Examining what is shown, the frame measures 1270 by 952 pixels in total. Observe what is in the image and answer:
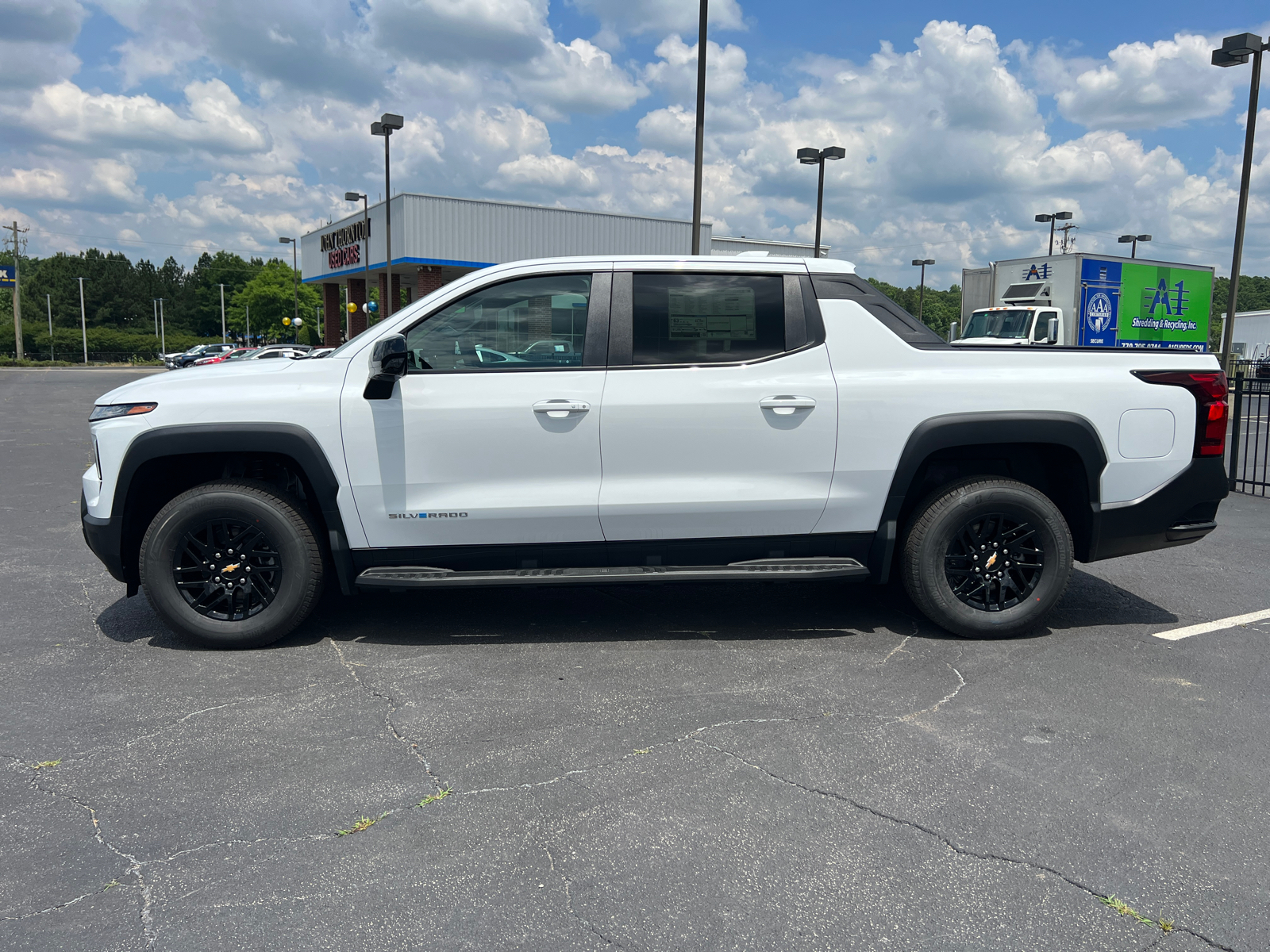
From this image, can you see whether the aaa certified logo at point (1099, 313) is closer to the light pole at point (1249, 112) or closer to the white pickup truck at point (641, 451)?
the light pole at point (1249, 112)

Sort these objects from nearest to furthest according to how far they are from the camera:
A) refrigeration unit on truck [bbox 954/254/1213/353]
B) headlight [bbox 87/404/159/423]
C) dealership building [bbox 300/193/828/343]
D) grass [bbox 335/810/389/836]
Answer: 1. grass [bbox 335/810/389/836]
2. headlight [bbox 87/404/159/423]
3. refrigeration unit on truck [bbox 954/254/1213/353]
4. dealership building [bbox 300/193/828/343]

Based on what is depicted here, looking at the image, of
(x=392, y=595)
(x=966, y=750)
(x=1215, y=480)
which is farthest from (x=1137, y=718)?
(x=392, y=595)

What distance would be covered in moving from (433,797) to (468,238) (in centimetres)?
3392

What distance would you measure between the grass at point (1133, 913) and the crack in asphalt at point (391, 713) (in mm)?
2116

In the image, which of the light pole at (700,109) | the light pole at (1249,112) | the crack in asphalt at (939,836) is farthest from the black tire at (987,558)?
the light pole at (1249,112)

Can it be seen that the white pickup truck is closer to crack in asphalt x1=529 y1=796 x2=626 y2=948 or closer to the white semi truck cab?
crack in asphalt x1=529 y1=796 x2=626 y2=948

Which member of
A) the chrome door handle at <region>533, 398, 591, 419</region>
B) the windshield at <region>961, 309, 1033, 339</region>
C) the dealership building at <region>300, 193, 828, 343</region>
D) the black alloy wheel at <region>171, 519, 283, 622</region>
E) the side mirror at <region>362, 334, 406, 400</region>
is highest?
the dealership building at <region>300, 193, 828, 343</region>

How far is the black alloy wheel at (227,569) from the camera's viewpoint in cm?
474

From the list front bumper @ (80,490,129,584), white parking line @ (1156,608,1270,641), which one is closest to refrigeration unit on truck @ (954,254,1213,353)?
white parking line @ (1156,608,1270,641)

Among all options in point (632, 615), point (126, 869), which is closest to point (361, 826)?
point (126, 869)

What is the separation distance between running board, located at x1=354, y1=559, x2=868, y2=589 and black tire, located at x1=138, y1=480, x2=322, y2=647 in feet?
1.20

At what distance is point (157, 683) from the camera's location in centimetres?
438

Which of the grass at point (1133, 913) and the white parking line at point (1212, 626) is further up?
the white parking line at point (1212, 626)

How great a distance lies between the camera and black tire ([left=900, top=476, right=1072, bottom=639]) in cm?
494
